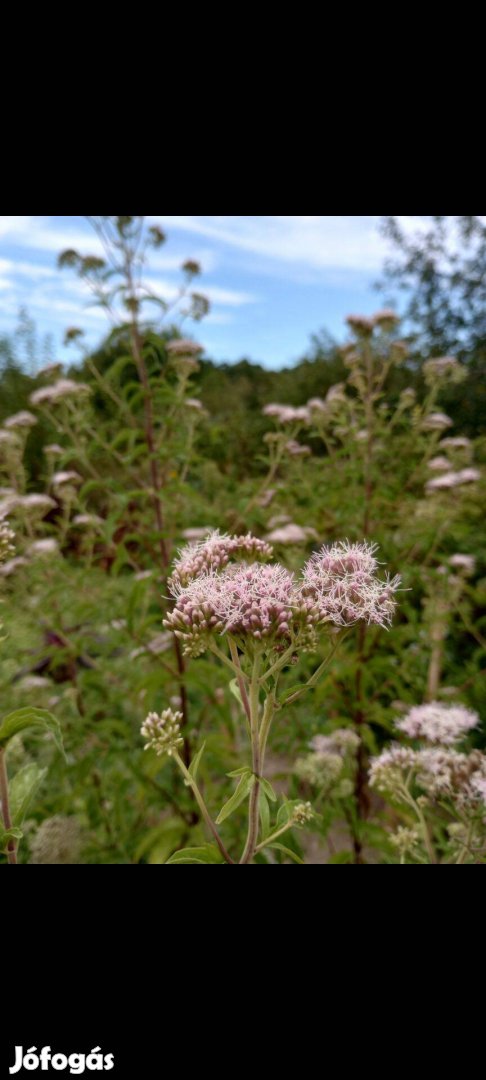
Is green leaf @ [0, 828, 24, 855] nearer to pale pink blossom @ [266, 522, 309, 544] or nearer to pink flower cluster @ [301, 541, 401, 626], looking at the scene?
pink flower cluster @ [301, 541, 401, 626]

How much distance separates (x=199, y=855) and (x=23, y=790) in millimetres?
299

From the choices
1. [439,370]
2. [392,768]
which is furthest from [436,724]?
[439,370]

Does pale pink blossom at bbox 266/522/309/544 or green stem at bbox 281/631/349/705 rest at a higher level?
pale pink blossom at bbox 266/522/309/544

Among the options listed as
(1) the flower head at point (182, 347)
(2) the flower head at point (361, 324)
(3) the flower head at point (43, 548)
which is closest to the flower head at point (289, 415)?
(2) the flower head at point (361, 324)

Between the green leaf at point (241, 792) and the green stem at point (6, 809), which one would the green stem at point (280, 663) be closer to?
the green leaf at point (241, 792)

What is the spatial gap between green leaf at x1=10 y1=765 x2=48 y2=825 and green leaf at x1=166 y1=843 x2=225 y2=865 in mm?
230

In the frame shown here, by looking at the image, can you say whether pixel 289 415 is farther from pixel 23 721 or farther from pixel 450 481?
pixel 23 721

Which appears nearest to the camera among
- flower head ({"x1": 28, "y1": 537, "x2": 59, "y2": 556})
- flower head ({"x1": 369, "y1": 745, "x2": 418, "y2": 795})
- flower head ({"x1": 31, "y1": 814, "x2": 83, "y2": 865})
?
flower head ({"x1": 369, "y1": 745, "x2": 418, "y2": 795})

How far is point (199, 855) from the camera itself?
58 centimetres

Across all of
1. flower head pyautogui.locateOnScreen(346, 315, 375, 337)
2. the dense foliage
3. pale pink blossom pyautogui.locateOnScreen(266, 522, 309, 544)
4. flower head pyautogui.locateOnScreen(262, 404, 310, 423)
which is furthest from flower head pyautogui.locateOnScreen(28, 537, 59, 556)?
flower head pyautogui.locateOnScreen(346, 315, 375, 337)

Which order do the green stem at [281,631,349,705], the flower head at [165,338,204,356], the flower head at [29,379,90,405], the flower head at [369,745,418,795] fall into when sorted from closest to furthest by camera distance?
1. the green stem at [281,631,349,705]
2. the flower head at [369,745,418,795]
3. the flower head at [165,338,204,356]
4. the flower head at [29,379,90,405]

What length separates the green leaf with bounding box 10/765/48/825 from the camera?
0.73 meters
